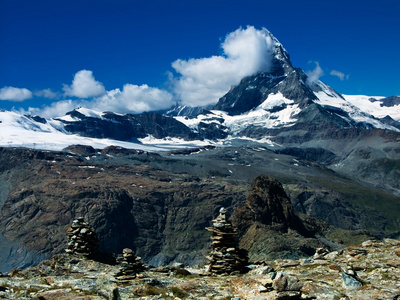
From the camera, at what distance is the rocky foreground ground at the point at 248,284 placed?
17.0 m

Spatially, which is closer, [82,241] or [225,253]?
[225,253]

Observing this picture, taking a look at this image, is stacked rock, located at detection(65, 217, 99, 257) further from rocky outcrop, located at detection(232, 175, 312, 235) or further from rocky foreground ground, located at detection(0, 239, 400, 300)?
rocky outcrop, located at detection(232, 175, 312, 235)

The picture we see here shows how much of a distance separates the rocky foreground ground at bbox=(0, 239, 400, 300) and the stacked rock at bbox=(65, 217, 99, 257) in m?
4.97

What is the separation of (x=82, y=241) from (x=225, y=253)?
1199 cm

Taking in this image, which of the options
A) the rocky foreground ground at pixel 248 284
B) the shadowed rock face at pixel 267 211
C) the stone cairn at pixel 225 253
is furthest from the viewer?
the shadowed rock face at pixel 267 211

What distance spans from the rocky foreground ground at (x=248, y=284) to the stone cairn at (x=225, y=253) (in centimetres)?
70

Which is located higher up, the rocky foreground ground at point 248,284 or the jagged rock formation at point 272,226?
the rocky foreground ground at point 248,284

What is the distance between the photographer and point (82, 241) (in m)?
31.4

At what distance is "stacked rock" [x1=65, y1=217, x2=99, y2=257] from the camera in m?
31.1

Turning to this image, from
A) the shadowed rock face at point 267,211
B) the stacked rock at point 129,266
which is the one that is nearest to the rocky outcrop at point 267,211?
the shadowed rock face at point 267,211

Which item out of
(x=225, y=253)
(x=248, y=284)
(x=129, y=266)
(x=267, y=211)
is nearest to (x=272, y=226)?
(x=267, y=211)

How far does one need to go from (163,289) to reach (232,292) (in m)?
3.16

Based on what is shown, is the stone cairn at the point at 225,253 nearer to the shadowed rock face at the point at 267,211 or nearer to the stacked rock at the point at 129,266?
the stacked rock at the point at 129,266

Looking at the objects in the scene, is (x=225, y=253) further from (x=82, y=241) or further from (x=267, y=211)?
(x=267, y=211)
